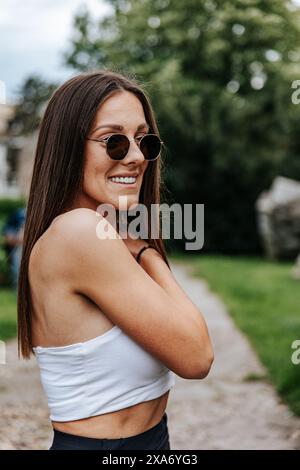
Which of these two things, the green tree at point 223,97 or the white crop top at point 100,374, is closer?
the white crop top at point 100,374

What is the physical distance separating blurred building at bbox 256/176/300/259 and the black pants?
13.1 metres

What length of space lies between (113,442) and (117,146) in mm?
722

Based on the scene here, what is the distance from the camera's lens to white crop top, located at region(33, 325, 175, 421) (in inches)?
59.2

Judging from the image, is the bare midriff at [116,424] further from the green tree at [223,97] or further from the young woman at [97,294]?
the green tree at [223,97]

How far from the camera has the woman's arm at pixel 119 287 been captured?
148 centimetres

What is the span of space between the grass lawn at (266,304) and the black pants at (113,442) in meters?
3.00

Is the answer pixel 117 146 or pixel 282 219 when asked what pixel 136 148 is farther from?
pixel 282 219

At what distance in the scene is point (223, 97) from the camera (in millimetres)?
17234

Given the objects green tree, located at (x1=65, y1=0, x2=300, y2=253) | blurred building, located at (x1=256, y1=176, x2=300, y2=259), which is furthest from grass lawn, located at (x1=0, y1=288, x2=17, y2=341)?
green tree, located at (x1=65, y1=0, x2=300, y2=253)

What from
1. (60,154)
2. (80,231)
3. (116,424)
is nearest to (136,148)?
(60,154)

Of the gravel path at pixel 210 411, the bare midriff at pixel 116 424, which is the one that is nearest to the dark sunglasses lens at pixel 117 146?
the bare midriff at pixel 116 424

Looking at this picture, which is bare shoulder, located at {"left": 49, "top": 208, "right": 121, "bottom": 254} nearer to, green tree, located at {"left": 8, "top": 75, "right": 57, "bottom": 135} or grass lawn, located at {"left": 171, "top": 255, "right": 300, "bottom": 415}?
grass lawn, located at {"left": 171, "top": 255, "right": 300, "bottom": 415}

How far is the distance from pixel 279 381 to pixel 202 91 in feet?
43.8
